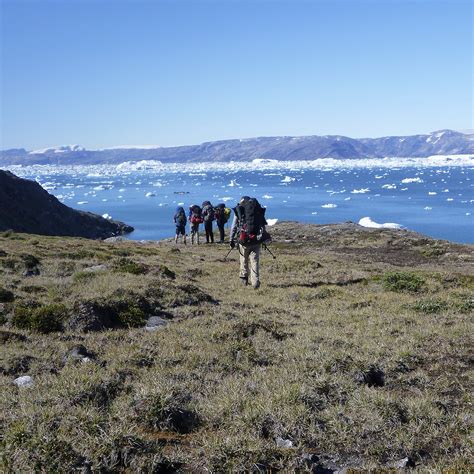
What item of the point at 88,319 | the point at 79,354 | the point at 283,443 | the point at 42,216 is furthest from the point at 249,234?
the point at 42,216

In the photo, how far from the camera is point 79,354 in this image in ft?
23.9

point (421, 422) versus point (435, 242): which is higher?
point (421, 422)

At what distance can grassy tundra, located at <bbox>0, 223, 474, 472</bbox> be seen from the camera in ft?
14.3

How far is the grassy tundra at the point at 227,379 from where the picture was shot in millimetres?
4371

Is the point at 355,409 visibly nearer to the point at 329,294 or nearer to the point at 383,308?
the point at 383,308

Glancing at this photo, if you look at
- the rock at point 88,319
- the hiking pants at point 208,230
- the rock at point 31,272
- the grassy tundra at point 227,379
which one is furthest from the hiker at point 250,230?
the hiking pants at point 208,230

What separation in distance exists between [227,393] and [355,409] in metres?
1.37

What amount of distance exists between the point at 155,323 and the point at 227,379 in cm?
360

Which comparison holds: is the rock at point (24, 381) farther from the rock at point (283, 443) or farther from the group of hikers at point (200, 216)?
the group of hikers at point (200, 216)

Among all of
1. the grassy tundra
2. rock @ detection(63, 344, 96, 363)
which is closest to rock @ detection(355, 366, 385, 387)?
the grassy tundra

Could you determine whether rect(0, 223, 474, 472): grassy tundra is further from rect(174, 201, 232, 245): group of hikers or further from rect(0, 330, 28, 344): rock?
Result: rect(174, 201, 232, 245): group of hikers

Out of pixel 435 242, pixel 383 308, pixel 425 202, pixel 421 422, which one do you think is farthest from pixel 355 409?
pixel 425 202

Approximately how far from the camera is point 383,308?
11852 millimetres

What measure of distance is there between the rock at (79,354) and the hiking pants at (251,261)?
26.5 ft
